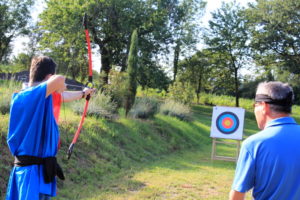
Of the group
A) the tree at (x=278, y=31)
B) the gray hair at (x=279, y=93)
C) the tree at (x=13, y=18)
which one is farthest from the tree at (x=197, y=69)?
the gray hair at (x=279, y=93)

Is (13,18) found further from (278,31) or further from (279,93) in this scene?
(279,93)

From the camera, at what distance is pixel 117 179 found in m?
5.43

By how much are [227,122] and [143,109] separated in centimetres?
259

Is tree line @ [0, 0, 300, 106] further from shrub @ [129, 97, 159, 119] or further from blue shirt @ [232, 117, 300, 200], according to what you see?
blue shirt @ [232, 117, 300, 200]

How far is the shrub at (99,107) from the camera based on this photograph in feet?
25.9

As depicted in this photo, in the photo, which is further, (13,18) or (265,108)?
(13,18)

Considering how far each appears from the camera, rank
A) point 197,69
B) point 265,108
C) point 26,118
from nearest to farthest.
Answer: point 265,108 → point 26,118 → point 197,69

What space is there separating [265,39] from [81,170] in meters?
22.5

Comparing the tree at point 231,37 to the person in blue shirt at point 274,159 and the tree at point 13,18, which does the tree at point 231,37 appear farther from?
the person in blue shirt at point 274,159

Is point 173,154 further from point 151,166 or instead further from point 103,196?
point 103,196

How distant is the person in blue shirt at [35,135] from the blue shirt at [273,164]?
1.19 metres

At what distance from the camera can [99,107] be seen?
8.00 metres

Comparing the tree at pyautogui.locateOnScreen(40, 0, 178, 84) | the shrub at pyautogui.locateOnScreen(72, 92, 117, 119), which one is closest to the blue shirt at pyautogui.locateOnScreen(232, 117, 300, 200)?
the shrub at pyautogui.locateOnScreen(72, 92, 117, 119)

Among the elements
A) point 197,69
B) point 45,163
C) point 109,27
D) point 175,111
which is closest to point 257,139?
point 45,163
